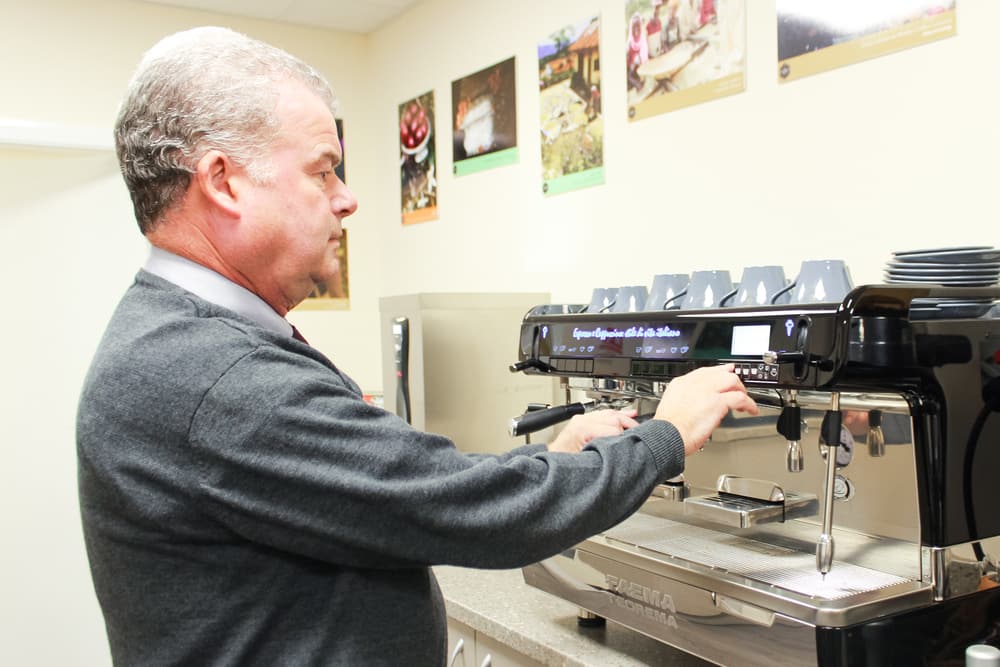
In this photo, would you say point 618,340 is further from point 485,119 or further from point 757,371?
point 485,119

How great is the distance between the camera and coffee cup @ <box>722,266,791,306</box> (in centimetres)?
125

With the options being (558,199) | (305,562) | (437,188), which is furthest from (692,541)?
(437,188)

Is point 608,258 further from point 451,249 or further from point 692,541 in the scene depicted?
point 692,541

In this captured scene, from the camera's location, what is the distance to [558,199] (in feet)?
7.26

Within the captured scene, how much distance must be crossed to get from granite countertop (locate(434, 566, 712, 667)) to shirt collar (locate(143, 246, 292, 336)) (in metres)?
0.69

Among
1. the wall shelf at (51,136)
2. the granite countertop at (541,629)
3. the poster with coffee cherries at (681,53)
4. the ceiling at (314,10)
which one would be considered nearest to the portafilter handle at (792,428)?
the granite countertop at (541,629)

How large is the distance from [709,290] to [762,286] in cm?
10

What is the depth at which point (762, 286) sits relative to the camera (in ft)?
4.15

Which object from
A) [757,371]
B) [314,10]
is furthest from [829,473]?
[314,10]

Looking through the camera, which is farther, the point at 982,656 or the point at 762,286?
the point at 762,286

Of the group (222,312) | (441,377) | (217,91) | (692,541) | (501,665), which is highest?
(217,91)

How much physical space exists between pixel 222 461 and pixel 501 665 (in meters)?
0.84

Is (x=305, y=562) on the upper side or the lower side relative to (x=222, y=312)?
lower

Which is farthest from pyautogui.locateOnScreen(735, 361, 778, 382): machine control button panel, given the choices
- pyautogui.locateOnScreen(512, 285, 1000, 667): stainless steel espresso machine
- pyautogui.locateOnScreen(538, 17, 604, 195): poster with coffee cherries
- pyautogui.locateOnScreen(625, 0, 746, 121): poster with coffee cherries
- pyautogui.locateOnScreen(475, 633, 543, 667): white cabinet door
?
pyautogui.locateOnScreen(538, 17, 604, 195): poster with coffee cherries
